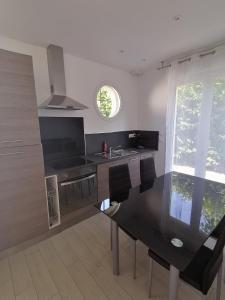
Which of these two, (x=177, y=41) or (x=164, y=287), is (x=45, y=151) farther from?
(x=177, y=41)

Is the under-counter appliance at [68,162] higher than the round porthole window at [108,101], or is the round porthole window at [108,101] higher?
the round porthole window at [108,101]

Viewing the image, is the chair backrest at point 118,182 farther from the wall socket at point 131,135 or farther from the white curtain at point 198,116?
Result: the wall socket at point 131,135

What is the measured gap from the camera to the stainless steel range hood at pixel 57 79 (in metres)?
2.33

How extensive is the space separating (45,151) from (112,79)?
2005 mm

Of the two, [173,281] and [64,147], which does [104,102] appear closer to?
[64,147]

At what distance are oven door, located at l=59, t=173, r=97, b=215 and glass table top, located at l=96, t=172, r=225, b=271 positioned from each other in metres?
0.87

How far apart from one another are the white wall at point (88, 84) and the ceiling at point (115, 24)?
0.14 m

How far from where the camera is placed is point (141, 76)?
375 cm

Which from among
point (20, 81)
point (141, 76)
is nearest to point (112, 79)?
point (141, 76)

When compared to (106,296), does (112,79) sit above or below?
above

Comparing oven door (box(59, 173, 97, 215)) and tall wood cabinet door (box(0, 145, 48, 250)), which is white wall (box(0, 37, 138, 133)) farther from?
oven door (box(59, 173, 97, 215))

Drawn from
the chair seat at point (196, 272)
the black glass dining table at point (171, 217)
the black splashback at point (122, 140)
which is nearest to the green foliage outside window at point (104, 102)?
the black splashback at point (122, 140)

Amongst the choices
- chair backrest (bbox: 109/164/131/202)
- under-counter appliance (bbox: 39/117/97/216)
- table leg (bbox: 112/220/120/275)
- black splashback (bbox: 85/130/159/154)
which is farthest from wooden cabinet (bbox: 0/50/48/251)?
black splashback (bbox: 85/130/159/154)

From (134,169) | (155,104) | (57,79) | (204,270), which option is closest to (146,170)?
(134,169)
